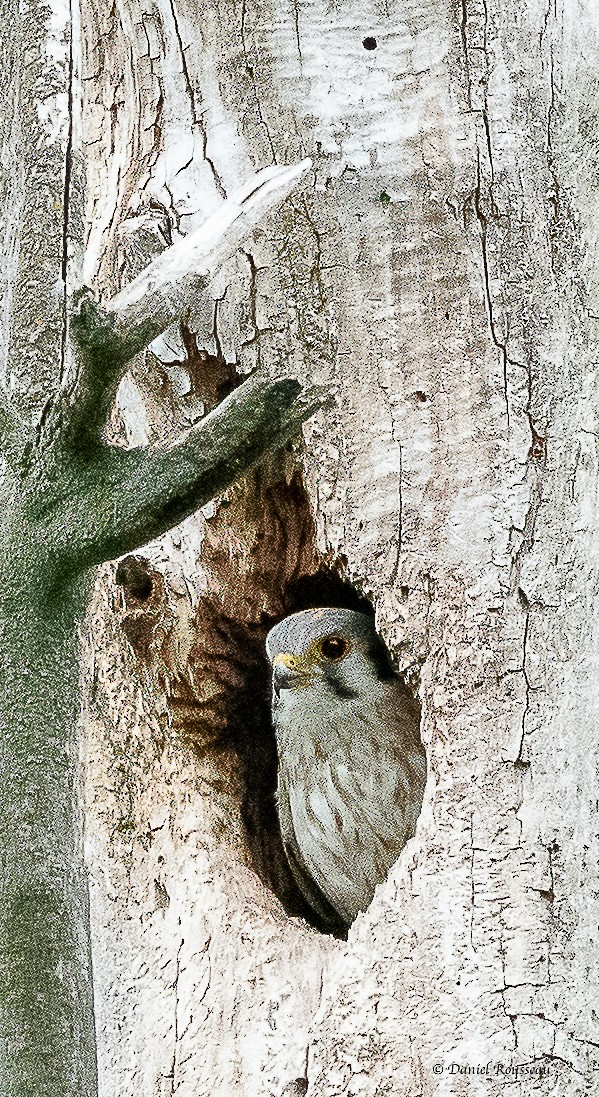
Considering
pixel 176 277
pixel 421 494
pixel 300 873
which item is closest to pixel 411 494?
pixel 421 494

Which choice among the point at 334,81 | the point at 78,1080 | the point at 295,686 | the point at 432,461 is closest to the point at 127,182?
the point at 334,81

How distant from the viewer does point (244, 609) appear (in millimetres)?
3018

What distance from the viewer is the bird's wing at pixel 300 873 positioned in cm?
348

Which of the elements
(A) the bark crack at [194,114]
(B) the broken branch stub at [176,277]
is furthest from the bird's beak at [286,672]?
(B) the broken branch stub at [176,277]

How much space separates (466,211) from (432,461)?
1.60ft

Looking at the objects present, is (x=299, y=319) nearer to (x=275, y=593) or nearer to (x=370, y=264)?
(x=370, y=264)

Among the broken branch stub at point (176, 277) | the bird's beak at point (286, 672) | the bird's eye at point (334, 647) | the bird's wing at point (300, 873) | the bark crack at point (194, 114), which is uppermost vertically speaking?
the bark crack at point (194, 114)

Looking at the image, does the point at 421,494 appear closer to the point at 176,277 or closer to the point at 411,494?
the point at 411,494

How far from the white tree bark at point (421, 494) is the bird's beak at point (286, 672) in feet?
1.86

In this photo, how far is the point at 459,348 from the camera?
2467 millimetres

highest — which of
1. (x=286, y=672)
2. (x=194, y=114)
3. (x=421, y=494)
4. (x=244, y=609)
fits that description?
(x=194, y=114)

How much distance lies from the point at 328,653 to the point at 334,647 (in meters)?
0.02

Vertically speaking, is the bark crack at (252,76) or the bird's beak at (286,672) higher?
the bark crack at (252,76)

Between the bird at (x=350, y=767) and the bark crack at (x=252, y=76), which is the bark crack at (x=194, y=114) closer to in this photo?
the bark crack at (x=252, y=76)
